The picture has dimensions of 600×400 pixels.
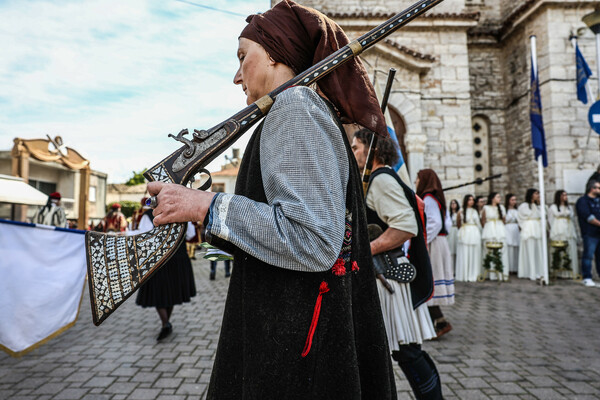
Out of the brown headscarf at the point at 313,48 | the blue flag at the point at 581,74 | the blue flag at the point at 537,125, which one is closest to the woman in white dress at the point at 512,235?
the blue flag at the point at 537,125

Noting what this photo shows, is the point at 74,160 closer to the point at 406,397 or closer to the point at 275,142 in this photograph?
the point at 406,397

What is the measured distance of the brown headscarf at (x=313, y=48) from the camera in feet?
4.46

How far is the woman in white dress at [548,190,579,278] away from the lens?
379 inches

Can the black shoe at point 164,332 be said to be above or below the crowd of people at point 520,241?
below

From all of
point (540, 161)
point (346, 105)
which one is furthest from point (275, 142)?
point (540, 161)

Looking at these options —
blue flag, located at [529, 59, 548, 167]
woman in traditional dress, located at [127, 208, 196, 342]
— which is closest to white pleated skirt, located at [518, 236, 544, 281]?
blue flag, located at [529, 59, 548, 167]

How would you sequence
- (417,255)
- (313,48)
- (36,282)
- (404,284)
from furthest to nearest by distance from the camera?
(36,282), (417,255), (404,284), (313,48)

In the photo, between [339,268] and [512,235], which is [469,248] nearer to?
[512,235]

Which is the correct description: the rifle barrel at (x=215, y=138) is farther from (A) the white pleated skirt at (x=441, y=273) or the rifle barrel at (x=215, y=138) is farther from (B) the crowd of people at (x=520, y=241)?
(B) the crowd of people at (x=520, y=241)

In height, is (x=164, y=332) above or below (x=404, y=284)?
below

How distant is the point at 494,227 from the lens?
9797 millimetres

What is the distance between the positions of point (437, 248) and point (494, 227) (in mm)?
5256

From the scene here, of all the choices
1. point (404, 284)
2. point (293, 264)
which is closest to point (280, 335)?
point (293, 264)

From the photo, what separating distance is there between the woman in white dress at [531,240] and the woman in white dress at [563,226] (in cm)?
33
